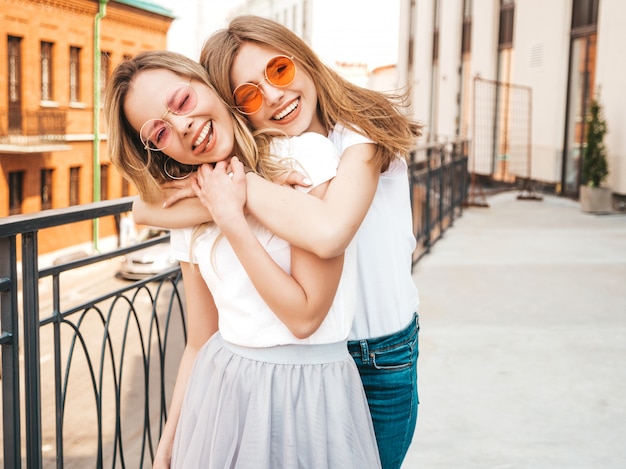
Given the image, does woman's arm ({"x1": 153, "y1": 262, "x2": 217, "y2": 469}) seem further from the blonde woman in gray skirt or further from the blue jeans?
the blue jeans

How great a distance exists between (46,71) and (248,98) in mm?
10229

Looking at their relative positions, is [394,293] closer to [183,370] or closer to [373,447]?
[373,447]

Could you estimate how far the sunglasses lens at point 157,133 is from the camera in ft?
3.54

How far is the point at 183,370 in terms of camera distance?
A: 1.27 meters

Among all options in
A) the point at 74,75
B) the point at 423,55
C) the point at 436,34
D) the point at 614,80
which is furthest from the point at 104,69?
the point at 423,55

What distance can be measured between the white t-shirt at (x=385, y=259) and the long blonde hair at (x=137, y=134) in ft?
0.76

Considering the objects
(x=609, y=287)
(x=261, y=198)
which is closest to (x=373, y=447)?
(x=261, y=198)

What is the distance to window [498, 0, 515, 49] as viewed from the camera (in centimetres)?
1299

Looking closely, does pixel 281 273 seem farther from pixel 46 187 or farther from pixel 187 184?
pixel 46 187

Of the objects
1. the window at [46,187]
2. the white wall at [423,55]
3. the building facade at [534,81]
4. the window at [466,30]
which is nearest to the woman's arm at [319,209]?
the building facade at [534,81]


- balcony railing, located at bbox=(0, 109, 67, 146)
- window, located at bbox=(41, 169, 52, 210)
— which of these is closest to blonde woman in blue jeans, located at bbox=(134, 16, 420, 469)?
balcony railing, located at bbox=(0, 109, 67, 146)

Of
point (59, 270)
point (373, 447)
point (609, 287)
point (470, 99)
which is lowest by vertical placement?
point (609, 287)

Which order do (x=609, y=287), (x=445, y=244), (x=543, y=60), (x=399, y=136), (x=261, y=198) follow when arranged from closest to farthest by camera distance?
(x=261, y=198) → (x=399, y=136) → (x=609, y=287) → (x=445, y=244) → (x=543, y=60)

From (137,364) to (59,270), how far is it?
10.8 m
